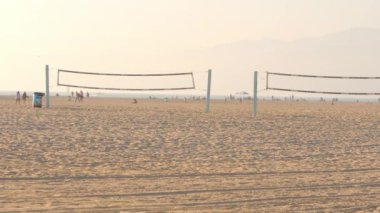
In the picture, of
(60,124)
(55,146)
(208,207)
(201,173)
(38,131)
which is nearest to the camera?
(208,207)

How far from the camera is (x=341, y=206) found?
205 inches

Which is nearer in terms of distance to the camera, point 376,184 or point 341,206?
point 341,206

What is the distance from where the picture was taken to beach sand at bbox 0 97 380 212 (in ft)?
17.1

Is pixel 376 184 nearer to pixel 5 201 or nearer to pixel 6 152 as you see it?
pixel 5 201

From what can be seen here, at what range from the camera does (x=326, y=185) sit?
6293 mm

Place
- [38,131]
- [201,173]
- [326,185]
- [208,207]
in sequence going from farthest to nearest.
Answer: [38,131]
[201,173]
[326,185]
[208,207]

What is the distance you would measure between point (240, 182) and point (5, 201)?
8.49ft

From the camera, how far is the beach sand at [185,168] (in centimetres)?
522

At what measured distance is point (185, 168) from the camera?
24.1ft

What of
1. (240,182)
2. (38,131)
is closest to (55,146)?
(38,131)

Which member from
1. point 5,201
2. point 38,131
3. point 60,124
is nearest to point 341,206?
point 5,201

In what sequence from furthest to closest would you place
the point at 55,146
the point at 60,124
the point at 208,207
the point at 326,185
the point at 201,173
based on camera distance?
1. the point at 60,124
2. the point at 55,146
3. the point at 201,173
4. the point at 326,185
5. the point at 208,207

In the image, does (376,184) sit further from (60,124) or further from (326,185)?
(60,124)

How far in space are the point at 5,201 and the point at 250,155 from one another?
449 centimetres
